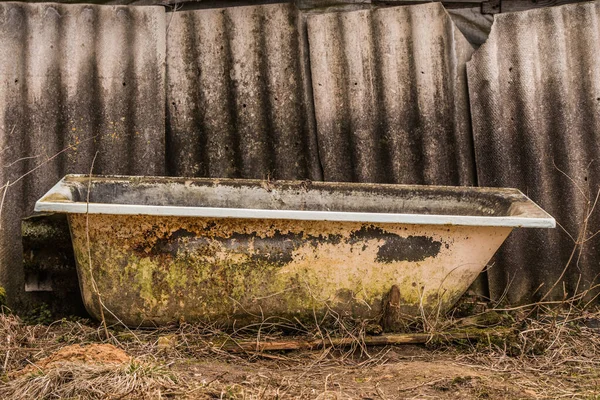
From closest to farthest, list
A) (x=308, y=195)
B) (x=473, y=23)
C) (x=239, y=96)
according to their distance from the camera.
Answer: (x=308, y=195) < (x=239, y=96) < (x=473, y=23)

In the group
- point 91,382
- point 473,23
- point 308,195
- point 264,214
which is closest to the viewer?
point 91,382

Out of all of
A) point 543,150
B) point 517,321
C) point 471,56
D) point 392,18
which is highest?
point 392,18

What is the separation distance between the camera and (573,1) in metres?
4.34

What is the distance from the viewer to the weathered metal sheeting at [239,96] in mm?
4035

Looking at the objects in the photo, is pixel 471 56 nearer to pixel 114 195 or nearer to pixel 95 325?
pixel 114 195

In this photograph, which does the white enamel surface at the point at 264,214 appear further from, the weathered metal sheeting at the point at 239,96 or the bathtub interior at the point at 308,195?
the weathered metal sheeting at the point at 239,96

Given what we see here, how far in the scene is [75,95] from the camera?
13.0 feet

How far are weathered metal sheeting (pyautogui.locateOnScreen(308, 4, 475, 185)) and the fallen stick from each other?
1.02 metres

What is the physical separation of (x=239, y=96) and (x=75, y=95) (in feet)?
2.83

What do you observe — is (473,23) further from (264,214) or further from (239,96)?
(264,214)

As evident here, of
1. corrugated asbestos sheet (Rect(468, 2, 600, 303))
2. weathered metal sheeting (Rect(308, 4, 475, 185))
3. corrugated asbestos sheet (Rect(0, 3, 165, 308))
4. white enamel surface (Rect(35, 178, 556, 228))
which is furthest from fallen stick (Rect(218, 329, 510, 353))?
corrugated asbestos sheet (Rect(0, 3, 165, 308))

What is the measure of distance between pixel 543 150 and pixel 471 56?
66 cm

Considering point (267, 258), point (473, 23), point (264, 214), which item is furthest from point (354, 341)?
point (473, 23)

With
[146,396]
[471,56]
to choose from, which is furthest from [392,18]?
[146,396]
